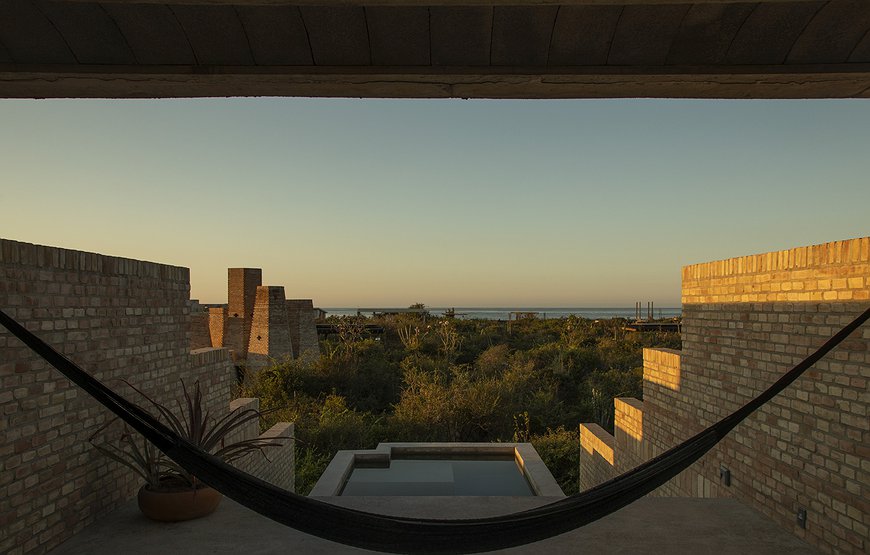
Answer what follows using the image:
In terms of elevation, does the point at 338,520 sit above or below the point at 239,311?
below

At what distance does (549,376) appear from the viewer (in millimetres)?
11367

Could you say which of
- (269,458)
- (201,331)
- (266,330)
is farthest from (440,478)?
(201,331)

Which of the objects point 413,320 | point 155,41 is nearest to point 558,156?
point 155,41

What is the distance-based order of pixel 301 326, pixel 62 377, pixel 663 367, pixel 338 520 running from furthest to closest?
pixel 301 326 < pixel 663 367 < pixel 62 377 < pixel 338 520

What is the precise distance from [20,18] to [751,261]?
3845 millimetres

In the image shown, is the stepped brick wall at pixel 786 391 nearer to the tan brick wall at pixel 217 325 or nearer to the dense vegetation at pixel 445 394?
the dense vegetation at pixel 445 394

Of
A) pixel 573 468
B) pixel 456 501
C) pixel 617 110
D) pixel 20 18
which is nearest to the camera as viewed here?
pixel 20 18

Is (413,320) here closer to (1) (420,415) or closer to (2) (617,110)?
(1) (420,415)

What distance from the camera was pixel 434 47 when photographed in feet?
5.25

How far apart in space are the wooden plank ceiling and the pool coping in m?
3.77

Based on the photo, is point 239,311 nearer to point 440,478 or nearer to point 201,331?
point 201,331

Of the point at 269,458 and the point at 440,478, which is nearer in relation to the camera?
the point at 269,458

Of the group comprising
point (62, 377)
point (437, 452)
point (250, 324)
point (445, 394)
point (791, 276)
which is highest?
point (791, 276)

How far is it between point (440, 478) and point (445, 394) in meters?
2.84
